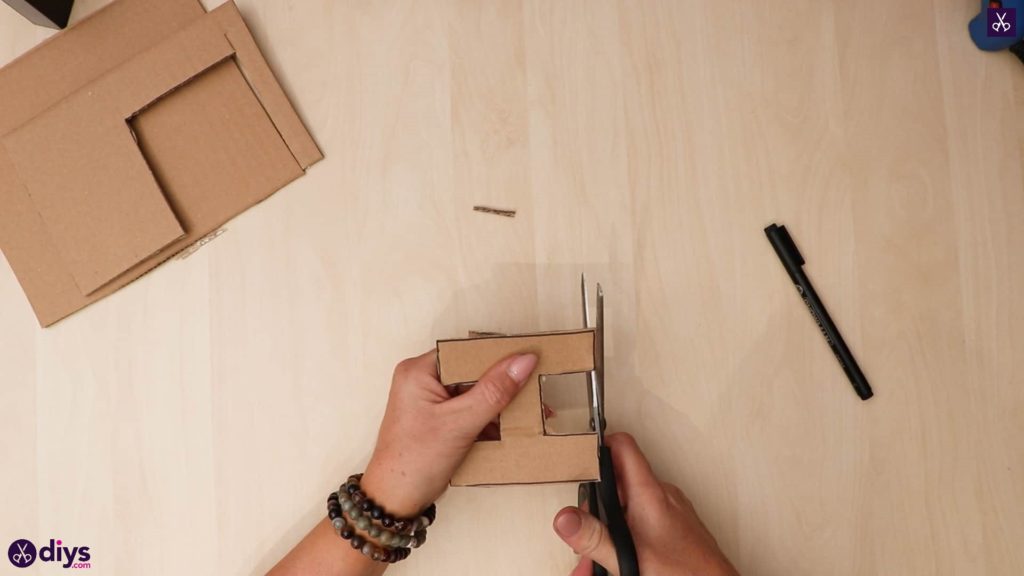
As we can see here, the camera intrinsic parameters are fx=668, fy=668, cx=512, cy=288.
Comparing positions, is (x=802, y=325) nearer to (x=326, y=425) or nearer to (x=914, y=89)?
(x=914, y=89)

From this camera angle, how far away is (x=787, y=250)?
0.67 m

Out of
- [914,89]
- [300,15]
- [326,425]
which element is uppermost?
[300,15]

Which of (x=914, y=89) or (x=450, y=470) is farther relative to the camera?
(x=914, y=89)

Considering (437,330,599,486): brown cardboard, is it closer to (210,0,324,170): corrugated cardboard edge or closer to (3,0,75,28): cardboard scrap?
(210,0,324,170): corrugated cardboard edge

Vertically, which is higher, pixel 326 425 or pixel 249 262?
pixel 249 262

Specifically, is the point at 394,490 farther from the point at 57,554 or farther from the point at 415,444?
the point at 57,554

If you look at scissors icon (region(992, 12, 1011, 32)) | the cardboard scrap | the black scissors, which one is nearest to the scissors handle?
the black scissors

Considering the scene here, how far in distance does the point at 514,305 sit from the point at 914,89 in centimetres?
47

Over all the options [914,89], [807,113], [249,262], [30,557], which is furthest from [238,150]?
[914,89]

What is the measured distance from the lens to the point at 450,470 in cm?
58

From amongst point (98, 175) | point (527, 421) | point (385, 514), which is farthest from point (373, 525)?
point (98, 175)

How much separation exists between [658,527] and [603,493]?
75 mm

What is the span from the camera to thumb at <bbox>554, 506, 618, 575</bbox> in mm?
537

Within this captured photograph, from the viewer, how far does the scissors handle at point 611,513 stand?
537mm
